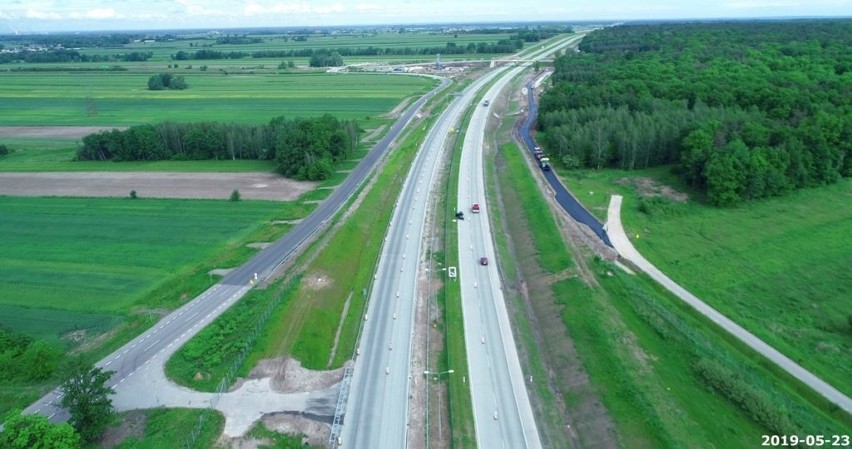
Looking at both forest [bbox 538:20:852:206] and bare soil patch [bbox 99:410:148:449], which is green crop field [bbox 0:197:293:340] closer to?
bare soil patch [bbox 99:410:148:449]

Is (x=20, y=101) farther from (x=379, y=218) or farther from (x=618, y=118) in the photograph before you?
(x=618, y=118)

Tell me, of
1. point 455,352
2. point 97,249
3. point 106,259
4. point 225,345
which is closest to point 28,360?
point 225,345

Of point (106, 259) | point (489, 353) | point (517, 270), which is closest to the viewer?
point (489, 353)

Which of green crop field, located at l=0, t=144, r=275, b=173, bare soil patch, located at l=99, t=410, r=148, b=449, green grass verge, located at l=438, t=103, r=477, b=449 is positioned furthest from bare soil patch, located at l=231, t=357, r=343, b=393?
green crop field, located at l=0, t=144, r=275, b=173

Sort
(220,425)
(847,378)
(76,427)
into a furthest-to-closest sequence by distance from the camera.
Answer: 1. (847,378)
2. (220,425)
3. (76,427)

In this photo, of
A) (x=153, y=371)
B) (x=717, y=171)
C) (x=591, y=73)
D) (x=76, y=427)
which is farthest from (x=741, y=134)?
(x=76, y=427)

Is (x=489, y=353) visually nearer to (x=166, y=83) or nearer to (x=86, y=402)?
(x=86, y=402)
